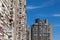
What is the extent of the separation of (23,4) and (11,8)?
26.1m

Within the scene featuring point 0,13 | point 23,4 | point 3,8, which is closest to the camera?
point 0,13

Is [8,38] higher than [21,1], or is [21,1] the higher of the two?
[21,1]

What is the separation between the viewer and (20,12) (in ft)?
302

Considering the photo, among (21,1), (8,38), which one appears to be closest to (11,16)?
(8,38)

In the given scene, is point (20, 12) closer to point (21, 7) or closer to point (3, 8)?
point (21, 7)

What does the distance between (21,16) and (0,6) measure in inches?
1459

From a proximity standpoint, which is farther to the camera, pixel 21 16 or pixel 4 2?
pixel 21 16

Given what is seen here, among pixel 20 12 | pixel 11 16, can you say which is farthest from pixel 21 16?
pixel 11 16

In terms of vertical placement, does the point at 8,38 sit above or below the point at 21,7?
below

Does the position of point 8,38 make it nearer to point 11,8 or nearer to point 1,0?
point 11,8

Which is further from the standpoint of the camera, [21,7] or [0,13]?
[21,7]

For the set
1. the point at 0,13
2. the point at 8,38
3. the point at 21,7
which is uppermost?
the point at 21,7

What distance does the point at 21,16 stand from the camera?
93875 millimetres

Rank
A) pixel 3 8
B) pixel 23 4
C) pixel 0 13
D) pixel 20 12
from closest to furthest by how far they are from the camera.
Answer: pixel 0 13 < pixel 3 8 < pixel 20 12 < pixel 23 4
